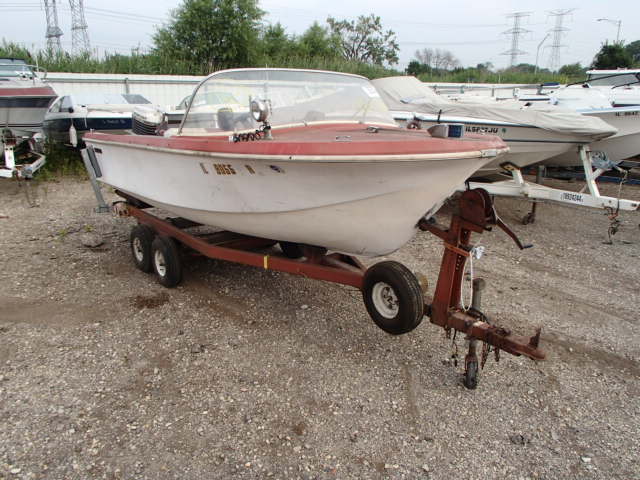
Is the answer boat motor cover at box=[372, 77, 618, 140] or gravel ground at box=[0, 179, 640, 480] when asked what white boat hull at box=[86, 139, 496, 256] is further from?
→ boat motor cover at box=[372, 77, 618, 140]

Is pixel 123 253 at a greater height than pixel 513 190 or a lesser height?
lesser

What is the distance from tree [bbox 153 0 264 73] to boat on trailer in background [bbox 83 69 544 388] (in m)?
23.0

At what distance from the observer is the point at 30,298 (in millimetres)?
4023

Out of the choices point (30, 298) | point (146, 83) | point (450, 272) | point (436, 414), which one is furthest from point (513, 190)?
point (146, 83)

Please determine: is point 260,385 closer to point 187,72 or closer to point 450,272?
point 450,272

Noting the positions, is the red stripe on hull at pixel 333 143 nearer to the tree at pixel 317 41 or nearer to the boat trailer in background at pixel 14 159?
the boat trailer in background at pixel 14 159

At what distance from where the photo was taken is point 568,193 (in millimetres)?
5562

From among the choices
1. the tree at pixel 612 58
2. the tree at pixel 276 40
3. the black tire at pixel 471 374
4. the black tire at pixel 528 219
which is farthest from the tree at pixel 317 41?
the black tire at pixel 471 374

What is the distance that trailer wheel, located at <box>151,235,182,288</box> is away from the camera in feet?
13.4

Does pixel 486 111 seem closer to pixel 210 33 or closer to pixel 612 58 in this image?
pixel 210 33

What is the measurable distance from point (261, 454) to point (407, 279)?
1256 mm

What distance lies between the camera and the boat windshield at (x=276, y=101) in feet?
11.5

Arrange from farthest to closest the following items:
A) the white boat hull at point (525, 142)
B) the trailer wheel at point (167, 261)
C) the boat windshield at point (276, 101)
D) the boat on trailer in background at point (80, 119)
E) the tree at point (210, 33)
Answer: the tree at point (210, 33) < the boat on trailer in background at point (80, 119) < the white boat hull at point (525, 142) < the trailer wheel at point (167, 261) < the boat windshield at point (276, 101)

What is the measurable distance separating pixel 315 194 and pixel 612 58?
3494cm
